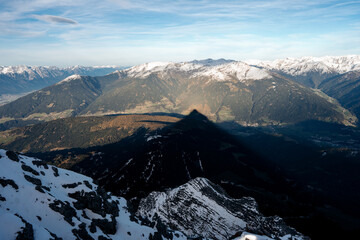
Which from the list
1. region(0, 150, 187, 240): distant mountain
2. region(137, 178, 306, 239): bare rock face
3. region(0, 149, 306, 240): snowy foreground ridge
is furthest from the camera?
region(137, 178, 306, 239): bare rock face

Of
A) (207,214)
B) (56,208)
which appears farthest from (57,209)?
(207,214)

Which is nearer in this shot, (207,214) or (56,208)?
(56,208)

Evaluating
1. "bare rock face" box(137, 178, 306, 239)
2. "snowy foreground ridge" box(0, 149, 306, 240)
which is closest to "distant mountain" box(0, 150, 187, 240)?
"snowy foreground ridge" box(0, 149, 306, 240)

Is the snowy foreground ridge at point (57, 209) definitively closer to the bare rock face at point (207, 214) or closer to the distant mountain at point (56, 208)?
the distant mountain at point (56, 208)

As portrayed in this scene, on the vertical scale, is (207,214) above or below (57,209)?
below

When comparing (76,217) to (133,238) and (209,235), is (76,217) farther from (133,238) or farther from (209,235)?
(209,235)

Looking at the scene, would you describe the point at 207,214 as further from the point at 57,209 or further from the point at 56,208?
the point at 56,208

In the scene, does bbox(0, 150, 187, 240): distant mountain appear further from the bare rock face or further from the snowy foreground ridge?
the bare rock face

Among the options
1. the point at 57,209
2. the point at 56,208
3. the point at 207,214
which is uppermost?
the point at 56,208
